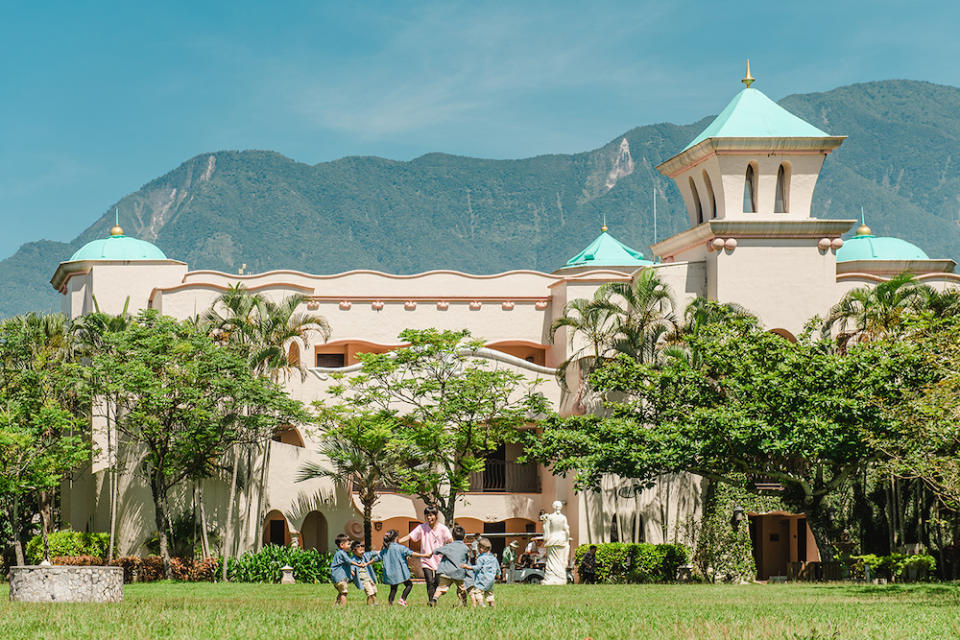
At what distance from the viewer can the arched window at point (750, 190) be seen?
4309 centimetres

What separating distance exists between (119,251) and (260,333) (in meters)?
10.1

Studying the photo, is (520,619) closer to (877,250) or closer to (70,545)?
(70,545)

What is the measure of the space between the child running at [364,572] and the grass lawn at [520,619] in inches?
13.6

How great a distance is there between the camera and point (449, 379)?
128 ft

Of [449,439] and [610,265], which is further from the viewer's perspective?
[610,265]

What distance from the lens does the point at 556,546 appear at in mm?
33125

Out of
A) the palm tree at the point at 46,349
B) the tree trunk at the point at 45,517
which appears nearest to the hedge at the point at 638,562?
the tree trunk at the point at 45,517

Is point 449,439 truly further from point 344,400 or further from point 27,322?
point 27,322

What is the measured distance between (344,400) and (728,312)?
13052 millimetres

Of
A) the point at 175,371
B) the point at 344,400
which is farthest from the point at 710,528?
the point at 175,371

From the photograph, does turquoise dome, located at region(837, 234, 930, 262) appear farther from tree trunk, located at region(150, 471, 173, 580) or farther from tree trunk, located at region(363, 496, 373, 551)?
tree trunk, located at region(150, 471, 173, 580)

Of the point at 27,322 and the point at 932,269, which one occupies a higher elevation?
the point at 932,269

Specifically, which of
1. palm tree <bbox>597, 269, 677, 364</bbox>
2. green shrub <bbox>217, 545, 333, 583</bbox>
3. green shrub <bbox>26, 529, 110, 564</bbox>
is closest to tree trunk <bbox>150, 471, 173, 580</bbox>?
green shrub <bbox>26, 529, 110, 564</bbox>

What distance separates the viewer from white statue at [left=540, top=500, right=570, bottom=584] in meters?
32.8
